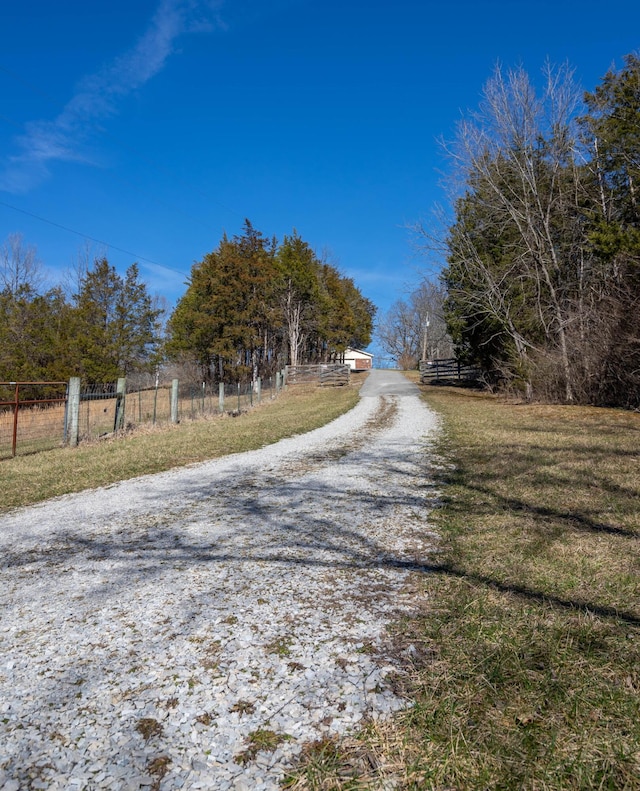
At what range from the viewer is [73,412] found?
1105 cm

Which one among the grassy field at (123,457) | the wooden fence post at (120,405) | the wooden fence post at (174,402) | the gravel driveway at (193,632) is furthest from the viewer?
the wooden fence post at (174,402)

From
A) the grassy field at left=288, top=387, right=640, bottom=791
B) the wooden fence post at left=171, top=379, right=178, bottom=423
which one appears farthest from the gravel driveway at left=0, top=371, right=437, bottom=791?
the wooden fence post at left=171, top=379, right=178, bottom=423

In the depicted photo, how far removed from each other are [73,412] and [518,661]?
11110 mm

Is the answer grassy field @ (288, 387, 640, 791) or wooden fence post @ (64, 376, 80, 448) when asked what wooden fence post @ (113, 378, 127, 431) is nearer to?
wooden fence post @ (64, 376, 80, 448)

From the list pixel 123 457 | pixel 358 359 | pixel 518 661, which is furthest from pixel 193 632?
pixel 358 359

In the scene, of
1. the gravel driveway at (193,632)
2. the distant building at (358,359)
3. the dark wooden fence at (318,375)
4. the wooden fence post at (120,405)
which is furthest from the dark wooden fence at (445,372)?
the distant building at (358,359)

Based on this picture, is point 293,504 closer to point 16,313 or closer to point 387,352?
point 16,313

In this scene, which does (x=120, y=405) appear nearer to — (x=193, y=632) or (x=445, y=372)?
(x=193, y=632)

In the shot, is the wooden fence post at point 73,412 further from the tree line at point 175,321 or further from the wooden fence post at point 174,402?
the tree line at point 175,321

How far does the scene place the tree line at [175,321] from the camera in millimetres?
29469

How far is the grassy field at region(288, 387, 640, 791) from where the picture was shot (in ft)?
5.12

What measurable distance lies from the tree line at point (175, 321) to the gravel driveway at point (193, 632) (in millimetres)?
28440

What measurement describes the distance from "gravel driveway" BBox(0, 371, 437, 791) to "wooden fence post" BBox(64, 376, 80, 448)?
6.27 m

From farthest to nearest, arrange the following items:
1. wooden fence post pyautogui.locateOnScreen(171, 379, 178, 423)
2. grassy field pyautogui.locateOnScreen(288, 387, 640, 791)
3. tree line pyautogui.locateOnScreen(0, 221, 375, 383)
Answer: tree line pyautogui.locateOnScreen(0, 221, 375, 383) < wooden fence post pyautogui.locateOnScreen(171, 379, 178, 423) < grassy field pyautogui.locateOnScreen(288, 387, 640, 791)
